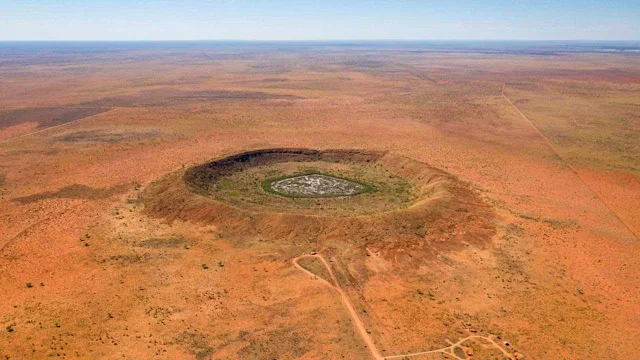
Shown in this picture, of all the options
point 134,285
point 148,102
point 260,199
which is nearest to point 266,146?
point 260,199

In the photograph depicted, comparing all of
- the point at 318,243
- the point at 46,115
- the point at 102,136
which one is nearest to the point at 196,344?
the point at 318,243

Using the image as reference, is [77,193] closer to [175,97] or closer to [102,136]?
[102,136]

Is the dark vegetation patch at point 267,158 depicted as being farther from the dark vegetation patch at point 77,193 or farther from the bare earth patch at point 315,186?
the dark vegetation patch at point 77,193

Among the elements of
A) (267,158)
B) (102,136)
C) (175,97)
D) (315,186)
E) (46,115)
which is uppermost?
(175,97)

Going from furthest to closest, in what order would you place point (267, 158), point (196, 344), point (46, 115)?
point (46, 115), point (267, 158), point (196, 344)

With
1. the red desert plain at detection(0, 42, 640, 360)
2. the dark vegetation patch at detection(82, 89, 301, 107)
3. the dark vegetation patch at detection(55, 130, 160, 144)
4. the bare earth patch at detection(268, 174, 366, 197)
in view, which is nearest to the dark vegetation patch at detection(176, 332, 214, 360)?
the red desert plain at detection(0, 42, 640, 360)

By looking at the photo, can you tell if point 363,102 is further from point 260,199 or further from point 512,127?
point 260,199

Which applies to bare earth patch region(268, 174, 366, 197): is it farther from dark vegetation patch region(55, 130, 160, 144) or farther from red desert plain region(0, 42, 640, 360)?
dark vegetation patch region(55, 130, 160, 144)
